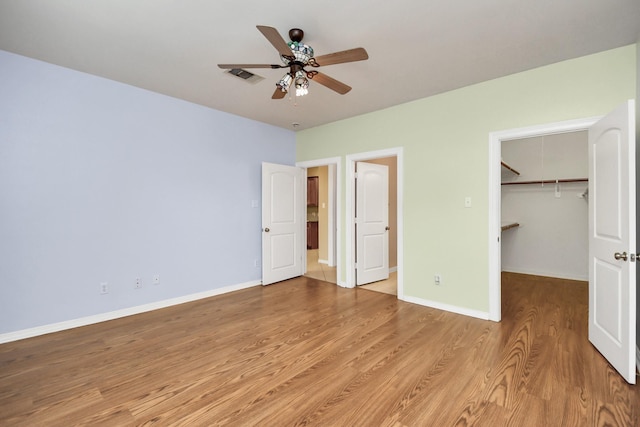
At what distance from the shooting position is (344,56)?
2.10 meters

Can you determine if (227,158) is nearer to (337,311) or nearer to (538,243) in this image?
(337,311)

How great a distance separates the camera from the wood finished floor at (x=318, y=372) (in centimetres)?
178

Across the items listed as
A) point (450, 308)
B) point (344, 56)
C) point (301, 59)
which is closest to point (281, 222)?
point (450, 308)

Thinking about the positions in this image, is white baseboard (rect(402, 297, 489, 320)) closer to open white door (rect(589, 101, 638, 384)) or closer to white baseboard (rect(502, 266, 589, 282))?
open white door (rect(589, 101, 638, 384))

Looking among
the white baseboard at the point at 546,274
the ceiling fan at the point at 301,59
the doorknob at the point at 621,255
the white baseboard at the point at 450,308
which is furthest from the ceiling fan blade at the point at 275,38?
the white baseboard at the point at 546,274

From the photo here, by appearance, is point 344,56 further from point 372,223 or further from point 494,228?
point 372,223

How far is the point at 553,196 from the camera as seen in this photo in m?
5.14

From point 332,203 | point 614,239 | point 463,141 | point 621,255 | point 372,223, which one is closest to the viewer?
point 621,255

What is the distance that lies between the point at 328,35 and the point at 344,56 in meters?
0.41

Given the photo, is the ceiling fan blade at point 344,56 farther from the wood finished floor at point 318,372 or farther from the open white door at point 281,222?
the open white door at point 281,222

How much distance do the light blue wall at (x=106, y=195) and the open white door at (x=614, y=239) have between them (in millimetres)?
4106

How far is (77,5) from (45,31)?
1.93 feet

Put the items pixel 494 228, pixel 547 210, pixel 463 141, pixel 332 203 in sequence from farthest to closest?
pixel 332 203, pixel 547 210, pixel 463 141, pixel 494 228

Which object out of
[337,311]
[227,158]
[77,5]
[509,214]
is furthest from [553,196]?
[77,5]
